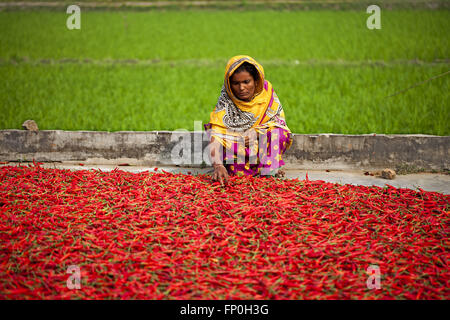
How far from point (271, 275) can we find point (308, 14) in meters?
15.5

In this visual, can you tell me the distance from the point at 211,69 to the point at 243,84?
16.9 feet

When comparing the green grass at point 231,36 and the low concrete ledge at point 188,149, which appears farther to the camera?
the green grass at point 231,36

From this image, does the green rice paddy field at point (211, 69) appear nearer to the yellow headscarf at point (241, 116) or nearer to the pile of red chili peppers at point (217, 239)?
the yellow headscarf at point (241, 116)

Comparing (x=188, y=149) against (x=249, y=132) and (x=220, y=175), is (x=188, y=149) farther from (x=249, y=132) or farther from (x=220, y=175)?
(x=220, y=175)

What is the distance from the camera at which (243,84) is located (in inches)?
123

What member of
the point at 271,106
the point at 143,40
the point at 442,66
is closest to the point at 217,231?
the point at 271,106

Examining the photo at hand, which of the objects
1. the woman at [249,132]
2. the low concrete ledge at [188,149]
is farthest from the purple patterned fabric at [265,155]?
the low concrete ledge at [188,149]

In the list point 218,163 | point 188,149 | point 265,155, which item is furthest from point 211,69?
point 218,163

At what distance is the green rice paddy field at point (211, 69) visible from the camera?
16.0ft

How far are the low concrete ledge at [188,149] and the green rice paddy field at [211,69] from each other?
612mm

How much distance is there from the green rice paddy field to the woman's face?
1337mm

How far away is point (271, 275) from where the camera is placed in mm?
2082

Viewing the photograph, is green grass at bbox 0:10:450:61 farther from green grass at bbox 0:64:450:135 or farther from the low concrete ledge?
the low concrete ledge

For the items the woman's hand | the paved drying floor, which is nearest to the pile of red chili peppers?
the woman's hand
